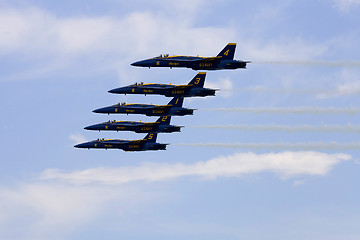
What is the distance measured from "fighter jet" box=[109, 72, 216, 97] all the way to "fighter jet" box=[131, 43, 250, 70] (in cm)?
483

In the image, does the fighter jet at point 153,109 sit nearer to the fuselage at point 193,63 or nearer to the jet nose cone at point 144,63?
the fuselage at point 193,63

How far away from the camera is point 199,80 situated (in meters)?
188

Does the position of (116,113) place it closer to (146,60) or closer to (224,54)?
(146,60)

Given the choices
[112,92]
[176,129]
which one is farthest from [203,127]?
[112,92]

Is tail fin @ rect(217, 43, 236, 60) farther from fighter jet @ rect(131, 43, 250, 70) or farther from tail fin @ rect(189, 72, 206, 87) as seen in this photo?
tail fin @ rect(189, 72, 206, 87)

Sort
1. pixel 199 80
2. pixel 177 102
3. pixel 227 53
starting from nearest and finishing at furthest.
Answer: pixel 227 53 < pixel 199 80 < pixel 177 102

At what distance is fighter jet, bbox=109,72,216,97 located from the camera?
184 metres

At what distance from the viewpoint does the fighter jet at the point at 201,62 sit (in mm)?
178250

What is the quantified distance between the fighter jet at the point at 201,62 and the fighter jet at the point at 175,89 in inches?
190

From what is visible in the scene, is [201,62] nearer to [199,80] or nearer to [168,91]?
[199,80]

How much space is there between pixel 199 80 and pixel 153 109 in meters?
13.1

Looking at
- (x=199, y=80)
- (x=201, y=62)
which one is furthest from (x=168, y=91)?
(x=201, y=62)

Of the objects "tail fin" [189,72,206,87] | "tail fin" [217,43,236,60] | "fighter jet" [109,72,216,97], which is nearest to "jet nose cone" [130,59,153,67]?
"fighter jet" [109,72,216,97]

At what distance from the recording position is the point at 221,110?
180875 millimetres
